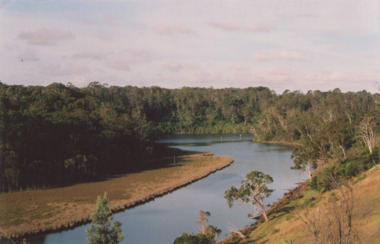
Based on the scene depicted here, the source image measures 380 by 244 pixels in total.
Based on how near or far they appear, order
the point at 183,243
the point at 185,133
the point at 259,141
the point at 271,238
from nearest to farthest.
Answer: the point at 183,243 → the point at 271,238 → the point at 259,141 → the point at 185,133

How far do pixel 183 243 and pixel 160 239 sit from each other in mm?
9960

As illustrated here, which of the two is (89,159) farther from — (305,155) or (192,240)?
(192,240)

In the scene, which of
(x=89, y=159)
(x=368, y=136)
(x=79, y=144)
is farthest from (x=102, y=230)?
(x=368, y=136)

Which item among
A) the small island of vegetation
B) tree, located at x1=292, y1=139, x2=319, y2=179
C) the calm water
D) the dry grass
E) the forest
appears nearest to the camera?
the calm water

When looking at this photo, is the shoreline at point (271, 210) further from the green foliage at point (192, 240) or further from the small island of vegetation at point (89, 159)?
the green foliage at point (192, 240)

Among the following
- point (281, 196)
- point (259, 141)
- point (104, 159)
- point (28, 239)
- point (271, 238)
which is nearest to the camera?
point (271, 238)

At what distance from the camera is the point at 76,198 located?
48.6 meters

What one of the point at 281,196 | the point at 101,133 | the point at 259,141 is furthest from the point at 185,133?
the point at 281,196

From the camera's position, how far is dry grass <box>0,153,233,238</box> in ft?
124

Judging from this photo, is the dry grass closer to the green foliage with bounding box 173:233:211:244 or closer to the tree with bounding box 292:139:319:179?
the green foliage with bounding box 173:233:211:244

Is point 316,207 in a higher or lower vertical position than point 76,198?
higher

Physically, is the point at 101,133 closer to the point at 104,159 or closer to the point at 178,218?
the point at 104,159

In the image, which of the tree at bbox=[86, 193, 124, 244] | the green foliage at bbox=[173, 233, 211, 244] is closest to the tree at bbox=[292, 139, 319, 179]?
the green foliage at bbox=[173, 233, 211, 244]

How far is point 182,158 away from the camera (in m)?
91.9
